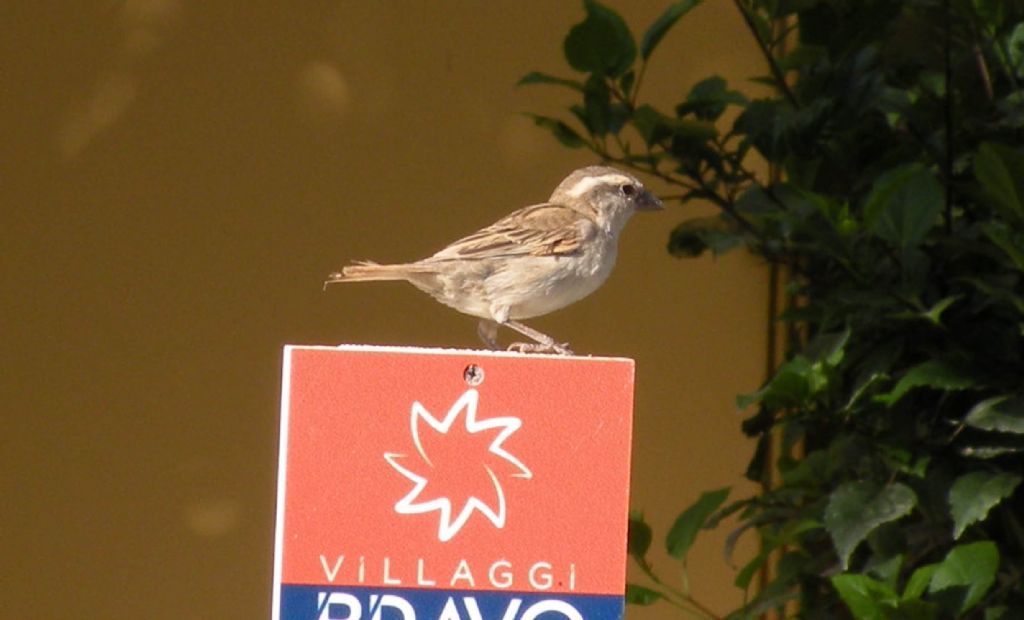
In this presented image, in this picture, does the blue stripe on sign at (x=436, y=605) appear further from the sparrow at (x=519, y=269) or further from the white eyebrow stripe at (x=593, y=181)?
the white eyebrow stripe at (x=593, y=181)

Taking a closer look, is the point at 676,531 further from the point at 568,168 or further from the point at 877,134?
the point at 568,168

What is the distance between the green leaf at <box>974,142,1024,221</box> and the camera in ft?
8.36

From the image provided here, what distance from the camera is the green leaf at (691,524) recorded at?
3.08 m

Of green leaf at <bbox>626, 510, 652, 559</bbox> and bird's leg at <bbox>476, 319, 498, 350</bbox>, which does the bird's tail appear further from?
green leaf at <bbox>626, 510, 652, 559</bbox>

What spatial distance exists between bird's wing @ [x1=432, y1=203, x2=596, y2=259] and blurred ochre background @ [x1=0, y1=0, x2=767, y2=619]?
1169 millimetres

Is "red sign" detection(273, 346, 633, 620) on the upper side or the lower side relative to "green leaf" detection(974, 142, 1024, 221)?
lower

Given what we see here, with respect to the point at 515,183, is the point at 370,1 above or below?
above

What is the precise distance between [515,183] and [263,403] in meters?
0.78

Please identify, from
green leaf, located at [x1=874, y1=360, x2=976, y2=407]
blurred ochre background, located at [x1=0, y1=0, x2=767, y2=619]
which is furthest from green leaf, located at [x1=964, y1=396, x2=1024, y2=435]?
blurred ochre background, located at [x1=0, y1=0, x2=767, y2=619]

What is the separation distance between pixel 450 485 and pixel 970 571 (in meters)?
0.88

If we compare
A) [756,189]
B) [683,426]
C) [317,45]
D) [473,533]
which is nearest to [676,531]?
[756,189]

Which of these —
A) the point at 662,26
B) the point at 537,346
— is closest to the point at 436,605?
the point at 537,346

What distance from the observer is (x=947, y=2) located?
287 centimetres

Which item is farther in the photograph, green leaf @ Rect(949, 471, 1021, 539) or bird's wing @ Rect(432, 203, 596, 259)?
bird's wing @ Rect(432, 203, 596, 259)
